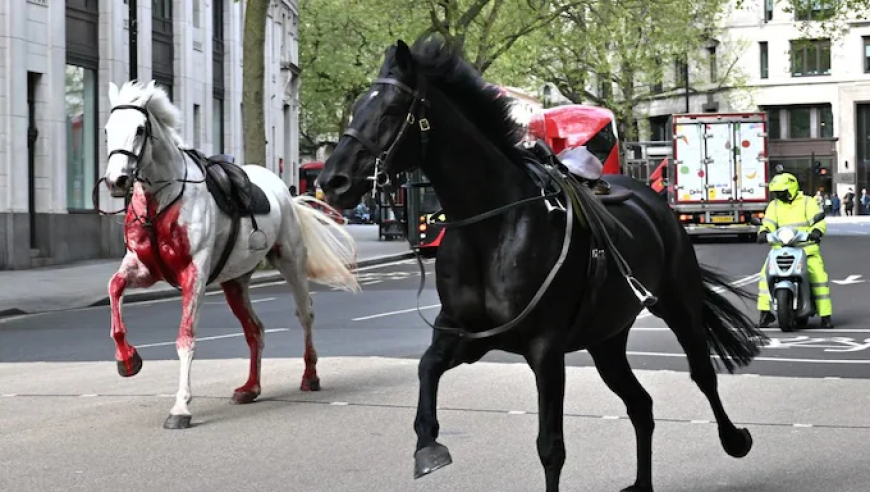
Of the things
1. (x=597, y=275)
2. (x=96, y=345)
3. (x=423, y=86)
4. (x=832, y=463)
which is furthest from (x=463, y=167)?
(x=96, y=345)

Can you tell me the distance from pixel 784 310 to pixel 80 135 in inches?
840

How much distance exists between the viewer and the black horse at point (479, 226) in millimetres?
5461

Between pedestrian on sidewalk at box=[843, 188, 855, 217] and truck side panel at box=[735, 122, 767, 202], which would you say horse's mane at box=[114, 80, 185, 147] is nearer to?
truck side panel at box=[735, 122, 767, 202]

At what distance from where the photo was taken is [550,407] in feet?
18.3

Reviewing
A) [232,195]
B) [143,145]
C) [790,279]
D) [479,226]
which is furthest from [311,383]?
[790,279]

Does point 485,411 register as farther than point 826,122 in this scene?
No

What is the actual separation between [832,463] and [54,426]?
4.83 m

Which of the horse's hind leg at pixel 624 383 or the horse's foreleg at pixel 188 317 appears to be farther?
the horse's foreleg at pixel 188 317

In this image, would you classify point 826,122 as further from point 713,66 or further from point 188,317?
point 188,317

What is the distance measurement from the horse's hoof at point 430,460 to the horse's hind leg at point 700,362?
1.88m

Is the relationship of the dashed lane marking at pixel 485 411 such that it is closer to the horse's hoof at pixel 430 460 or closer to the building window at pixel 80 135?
the horse's hoof at pixel 430 460

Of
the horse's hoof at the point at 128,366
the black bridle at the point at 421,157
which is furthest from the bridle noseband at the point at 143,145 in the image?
the black bridle at the point at 421,157

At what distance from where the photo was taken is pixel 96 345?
14.7 metres

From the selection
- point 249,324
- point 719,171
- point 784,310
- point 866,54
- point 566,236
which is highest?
point 866,54
